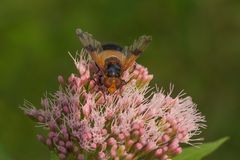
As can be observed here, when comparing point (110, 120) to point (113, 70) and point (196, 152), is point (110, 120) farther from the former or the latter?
point (196, 152)

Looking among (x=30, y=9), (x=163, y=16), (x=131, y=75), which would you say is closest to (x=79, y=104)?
(x=131, y=75)

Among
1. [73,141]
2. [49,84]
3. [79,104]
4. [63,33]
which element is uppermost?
[63,33]

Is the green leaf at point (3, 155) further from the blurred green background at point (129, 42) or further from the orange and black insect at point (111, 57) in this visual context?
the blurred green background at point (129, 42)

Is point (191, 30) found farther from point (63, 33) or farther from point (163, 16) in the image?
point (63, 33)

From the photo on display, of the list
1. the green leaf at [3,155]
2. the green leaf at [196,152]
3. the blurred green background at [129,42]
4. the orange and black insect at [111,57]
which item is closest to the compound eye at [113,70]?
the orange and black insect at [111,57]

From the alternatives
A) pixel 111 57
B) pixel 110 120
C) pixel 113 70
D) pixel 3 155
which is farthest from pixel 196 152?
pixel 3 155
